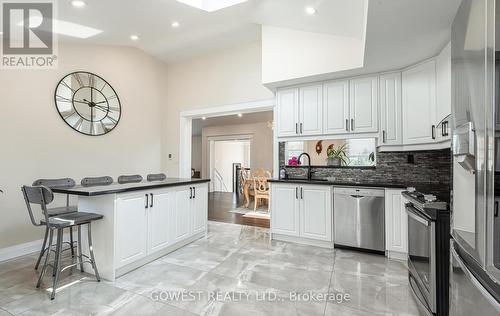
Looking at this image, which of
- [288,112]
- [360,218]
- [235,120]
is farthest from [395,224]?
[235,120]

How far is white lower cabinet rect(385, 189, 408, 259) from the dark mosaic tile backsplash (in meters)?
0.31

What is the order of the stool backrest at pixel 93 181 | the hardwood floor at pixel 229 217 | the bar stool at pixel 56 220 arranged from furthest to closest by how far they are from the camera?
1. the hardwood floor at pixel 229 217
2. the stool backrest at pixel 93 181
3. the bar stool at pixel 56 220

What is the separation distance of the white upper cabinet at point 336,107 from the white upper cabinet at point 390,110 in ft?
1.49

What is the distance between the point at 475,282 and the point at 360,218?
91.7 inches

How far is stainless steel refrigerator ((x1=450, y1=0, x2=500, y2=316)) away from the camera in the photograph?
0.85 m

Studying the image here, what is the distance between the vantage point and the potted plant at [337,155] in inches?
152

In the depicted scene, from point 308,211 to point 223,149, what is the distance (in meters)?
7.24

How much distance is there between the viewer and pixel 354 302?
208 centimetres

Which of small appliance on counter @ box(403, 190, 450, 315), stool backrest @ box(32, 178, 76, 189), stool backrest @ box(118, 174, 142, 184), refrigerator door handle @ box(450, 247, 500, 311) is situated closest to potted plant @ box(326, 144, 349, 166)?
small appliance on counter @ box(403, 190, 450, 315)

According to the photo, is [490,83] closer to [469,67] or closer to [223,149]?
[469,67]

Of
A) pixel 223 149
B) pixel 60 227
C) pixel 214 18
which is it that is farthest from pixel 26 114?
pixel 223 149

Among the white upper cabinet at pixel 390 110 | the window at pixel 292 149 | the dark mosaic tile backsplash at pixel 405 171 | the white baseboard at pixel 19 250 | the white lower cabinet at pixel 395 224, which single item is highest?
the white upper cabinet at pixel 390 110

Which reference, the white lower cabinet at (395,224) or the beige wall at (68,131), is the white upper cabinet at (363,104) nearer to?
the white lower cabinet at (395,224)

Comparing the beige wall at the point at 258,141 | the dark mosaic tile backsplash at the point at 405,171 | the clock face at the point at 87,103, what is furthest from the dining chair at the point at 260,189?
the clock face at the point at 87,103
